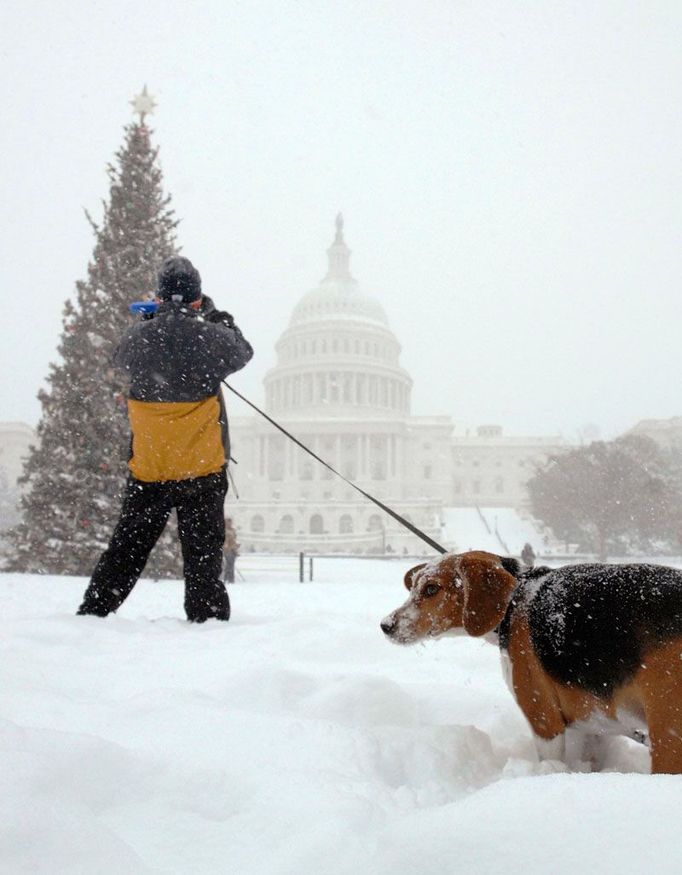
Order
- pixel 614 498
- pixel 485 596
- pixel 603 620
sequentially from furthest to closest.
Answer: pixel 614 498
pixel 485 596
pixel 603 620

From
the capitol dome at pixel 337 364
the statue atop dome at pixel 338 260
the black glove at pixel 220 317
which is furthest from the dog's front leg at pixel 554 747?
the statue atop dome at pixel 338 260

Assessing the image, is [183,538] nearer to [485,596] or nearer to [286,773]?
[485,596]

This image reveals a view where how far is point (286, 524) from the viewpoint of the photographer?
6888cm

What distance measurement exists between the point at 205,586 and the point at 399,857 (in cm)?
296

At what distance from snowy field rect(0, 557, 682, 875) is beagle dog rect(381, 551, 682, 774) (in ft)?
0.52

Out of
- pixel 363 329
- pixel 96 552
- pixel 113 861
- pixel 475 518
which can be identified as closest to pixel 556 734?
pixel 113 861

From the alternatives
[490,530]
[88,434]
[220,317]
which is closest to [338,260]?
[490,530]

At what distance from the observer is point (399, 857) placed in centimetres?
97

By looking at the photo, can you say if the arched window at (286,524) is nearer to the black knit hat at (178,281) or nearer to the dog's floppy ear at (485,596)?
the black knit hat at (178,281)

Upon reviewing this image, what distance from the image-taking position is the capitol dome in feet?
261

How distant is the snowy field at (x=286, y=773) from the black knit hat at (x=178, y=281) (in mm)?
2018

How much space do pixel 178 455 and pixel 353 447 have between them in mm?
73261

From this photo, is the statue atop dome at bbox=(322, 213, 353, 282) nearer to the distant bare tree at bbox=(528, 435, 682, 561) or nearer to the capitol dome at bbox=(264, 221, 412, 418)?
the capitol dome at bbox=(264, 221, 412, 418)

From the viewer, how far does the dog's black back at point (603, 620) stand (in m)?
1.55
